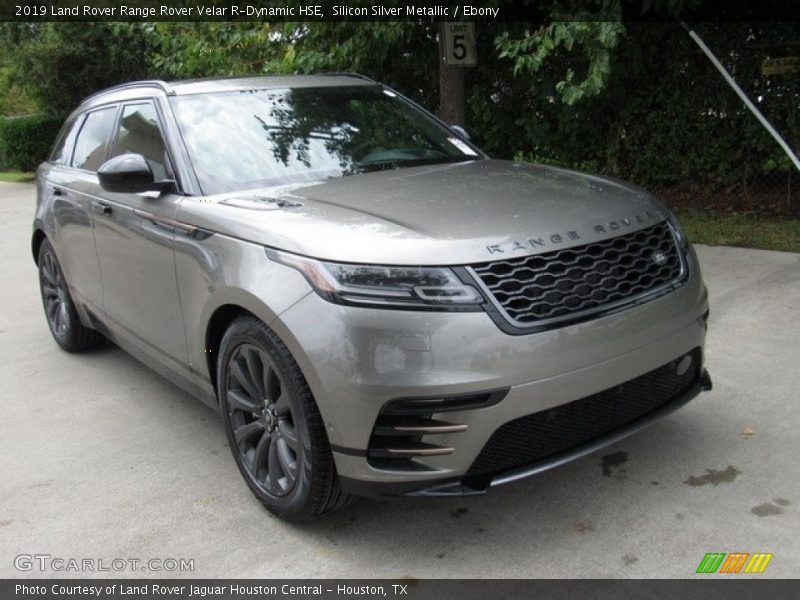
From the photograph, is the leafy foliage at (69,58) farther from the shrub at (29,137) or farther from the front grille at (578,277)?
the front grille at (578,277)

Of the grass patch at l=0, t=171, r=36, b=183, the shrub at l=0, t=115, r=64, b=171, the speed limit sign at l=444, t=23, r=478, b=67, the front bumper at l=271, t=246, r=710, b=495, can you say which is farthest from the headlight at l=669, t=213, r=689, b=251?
the shrub at l=0, t=115, r=64, b=171

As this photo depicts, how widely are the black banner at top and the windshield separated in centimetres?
320

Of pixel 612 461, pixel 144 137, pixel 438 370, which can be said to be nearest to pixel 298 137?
pixel 144 137

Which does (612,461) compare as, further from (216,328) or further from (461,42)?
(461,42)

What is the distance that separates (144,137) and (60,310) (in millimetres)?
2058

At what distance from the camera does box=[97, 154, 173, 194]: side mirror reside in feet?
11.6

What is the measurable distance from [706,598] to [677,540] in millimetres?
323

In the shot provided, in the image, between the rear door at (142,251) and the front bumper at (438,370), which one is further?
the rear door at (142,251)

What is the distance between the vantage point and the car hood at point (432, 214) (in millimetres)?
2748

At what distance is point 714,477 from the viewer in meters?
3.32

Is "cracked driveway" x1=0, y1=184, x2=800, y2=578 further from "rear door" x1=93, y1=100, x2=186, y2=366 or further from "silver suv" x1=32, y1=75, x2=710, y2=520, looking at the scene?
"rear door" x1=93, y1=100, x2=186, y2=366

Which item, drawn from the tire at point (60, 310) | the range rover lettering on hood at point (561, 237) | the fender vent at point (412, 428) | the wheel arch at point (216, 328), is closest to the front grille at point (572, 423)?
the fender vent at point (412, 428)

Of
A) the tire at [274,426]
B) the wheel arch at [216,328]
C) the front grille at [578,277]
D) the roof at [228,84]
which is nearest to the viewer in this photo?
the front grille at [578,277]

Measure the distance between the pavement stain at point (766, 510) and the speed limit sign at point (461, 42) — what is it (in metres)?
5.57
